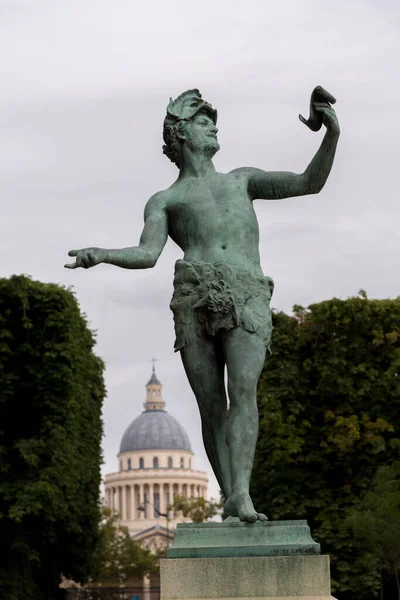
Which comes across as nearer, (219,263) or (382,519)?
(219,263)

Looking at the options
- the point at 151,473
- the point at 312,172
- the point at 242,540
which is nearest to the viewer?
the point at 242,540

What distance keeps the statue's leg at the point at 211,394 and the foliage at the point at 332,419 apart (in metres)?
30.5

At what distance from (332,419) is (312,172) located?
102 feet

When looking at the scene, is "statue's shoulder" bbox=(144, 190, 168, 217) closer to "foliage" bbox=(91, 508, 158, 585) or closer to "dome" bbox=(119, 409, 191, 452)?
"foliage" bbox=(91, 508, 158, 585)

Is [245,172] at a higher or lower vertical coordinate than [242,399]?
higher

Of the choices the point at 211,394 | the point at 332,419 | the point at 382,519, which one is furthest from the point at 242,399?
the point at 332,419

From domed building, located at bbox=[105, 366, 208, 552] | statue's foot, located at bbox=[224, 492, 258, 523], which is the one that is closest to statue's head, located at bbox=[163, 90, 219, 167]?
statue's foot, located at bbox=[224, 492, 258, 523]

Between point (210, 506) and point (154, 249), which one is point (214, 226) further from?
point (210, 506)

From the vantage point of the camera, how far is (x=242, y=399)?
9453 millimetres

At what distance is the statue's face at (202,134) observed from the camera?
1026 cm

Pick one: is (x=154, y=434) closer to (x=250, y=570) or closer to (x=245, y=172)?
(x=245, y=172)

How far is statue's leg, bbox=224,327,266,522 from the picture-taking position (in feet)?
30.9

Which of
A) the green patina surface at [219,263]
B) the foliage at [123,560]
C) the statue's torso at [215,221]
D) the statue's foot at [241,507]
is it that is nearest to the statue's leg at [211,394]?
the green patina surface at [219,263]

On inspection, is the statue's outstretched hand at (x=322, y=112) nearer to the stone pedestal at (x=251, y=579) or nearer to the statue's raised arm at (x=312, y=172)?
the statue's raised arm at (x=312, y=172)
